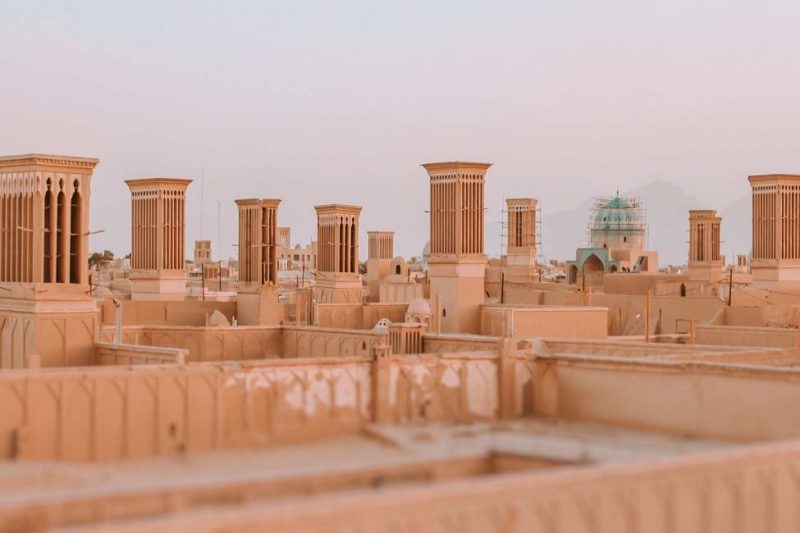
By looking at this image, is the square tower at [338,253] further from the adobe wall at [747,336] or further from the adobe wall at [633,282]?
the adobe wall at [747,336]

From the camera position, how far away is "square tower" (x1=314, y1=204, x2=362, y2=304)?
123ft

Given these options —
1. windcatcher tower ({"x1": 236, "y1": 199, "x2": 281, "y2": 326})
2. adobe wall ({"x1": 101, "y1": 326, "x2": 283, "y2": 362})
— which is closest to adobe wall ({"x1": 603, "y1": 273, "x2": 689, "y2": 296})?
windcatcher tower ({"x1": 236, "y1": 199, "x2": 281, "y2": 326})

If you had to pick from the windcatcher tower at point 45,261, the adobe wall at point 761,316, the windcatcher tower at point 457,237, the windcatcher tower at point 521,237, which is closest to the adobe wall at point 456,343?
the windcatcher tower at point 45,261

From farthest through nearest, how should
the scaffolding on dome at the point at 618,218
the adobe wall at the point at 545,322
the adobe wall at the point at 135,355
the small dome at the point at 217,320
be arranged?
the scaffolding on dome at the point at 618,218 < the small dome at the point at 217,320 < the adobe wall at the point at 545,322 < the adobe wall at the point at 135,355

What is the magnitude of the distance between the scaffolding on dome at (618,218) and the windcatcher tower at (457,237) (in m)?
42.2

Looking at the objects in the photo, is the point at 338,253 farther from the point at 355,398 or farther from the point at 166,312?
the point at 355,398

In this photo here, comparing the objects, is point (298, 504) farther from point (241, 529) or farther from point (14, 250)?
point (14, 250)

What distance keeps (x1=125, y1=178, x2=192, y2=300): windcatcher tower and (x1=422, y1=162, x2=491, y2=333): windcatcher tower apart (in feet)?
24.6

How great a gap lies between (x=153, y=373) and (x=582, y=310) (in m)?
14.0

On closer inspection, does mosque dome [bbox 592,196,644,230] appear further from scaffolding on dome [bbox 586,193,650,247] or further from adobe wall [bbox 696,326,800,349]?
adobe wall [bbox 696,326,800,349]

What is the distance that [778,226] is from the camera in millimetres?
37000

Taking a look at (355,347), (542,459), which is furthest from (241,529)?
(355,347)

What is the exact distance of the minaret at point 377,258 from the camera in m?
47.7

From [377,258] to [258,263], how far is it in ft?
67.0
